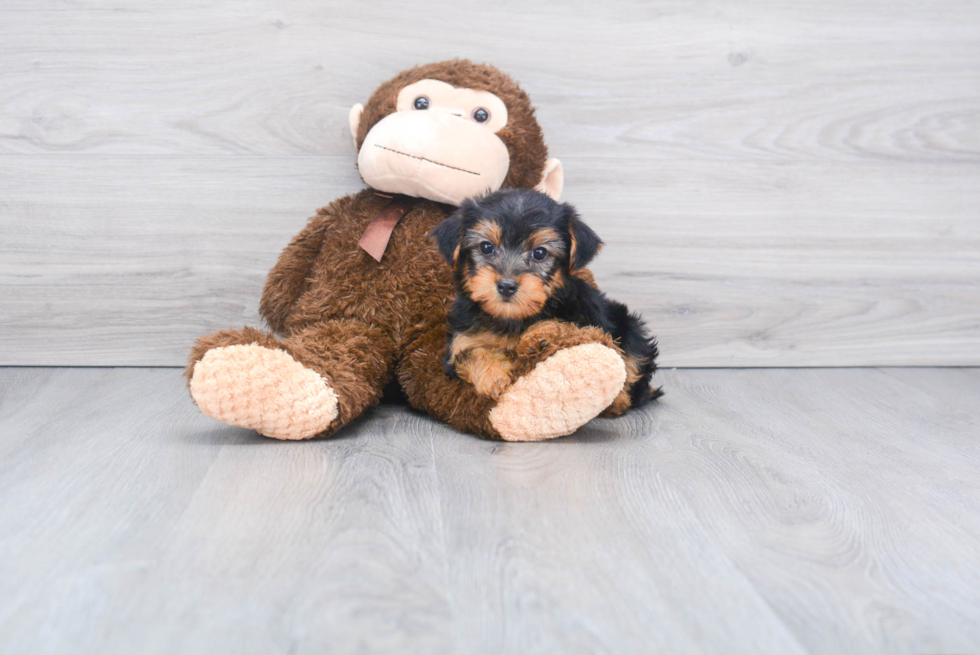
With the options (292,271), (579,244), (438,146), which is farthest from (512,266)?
(292,271)

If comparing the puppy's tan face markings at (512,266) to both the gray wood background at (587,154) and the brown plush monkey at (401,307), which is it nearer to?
the brown plush monkey at (401,307)

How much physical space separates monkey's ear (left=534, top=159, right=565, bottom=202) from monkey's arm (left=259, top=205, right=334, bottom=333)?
0.51 m

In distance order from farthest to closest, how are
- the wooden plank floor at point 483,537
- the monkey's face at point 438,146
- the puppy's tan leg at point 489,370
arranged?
the monkey's face at point 438,146 → the puppy's tan leg at point 489,370 → the wooden plank floor at point 483,537

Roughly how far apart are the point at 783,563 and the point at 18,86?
2.00m

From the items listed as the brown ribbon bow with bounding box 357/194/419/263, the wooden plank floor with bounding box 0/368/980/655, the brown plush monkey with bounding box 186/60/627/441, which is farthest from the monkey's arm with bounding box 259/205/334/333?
the wooden plank floor with bounding box 0/368/980/655

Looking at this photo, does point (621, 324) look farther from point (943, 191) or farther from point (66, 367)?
point (66, 367)

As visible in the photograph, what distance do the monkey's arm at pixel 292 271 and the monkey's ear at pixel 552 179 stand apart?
1.66 feet

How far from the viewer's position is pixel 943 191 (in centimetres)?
208

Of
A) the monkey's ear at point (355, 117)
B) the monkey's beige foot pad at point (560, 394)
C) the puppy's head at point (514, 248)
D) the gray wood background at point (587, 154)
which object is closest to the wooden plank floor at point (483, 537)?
the monkey's beige foot pad at point (560, 394)

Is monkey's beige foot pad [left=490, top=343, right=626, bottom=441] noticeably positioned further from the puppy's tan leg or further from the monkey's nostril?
the monkey's nostril

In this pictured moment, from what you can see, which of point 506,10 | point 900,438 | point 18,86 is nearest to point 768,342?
point 900,438

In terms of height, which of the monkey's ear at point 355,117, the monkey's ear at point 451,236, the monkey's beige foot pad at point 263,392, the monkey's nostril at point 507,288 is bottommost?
the monkey's beige foot pad at point 263,392

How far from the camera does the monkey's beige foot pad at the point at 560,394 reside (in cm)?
132

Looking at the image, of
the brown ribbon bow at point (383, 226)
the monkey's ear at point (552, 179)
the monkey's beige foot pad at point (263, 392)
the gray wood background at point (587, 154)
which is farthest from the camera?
the gray wood background at point (587, 154)
